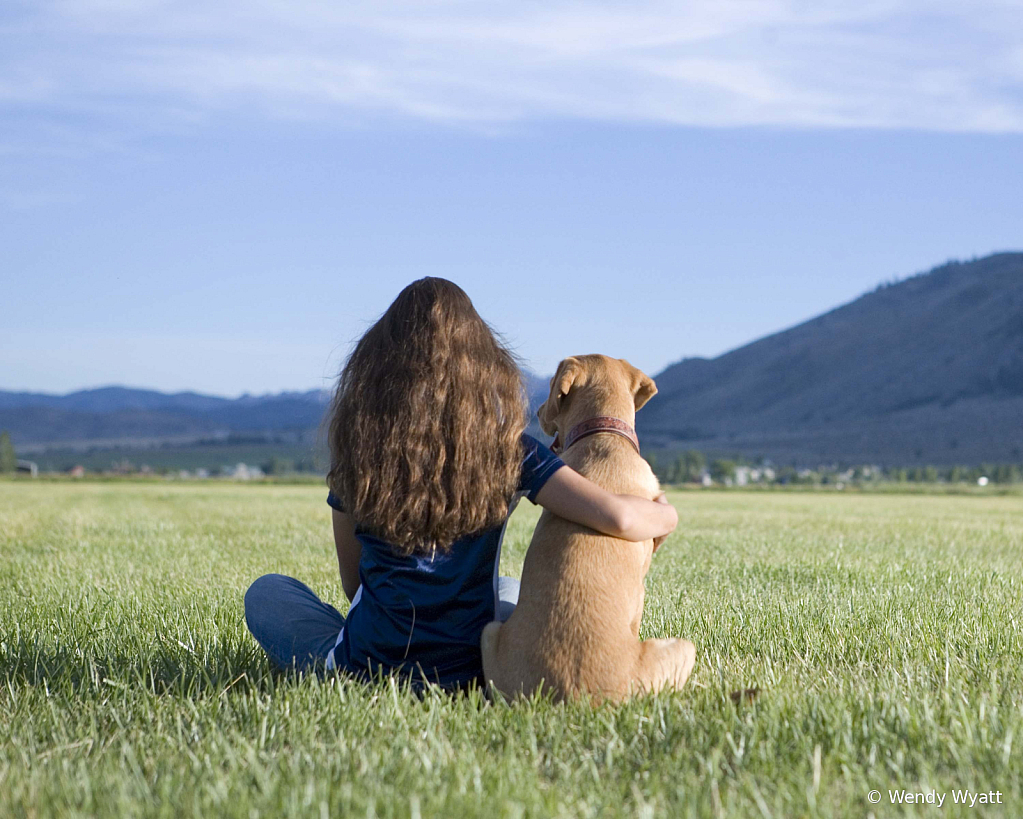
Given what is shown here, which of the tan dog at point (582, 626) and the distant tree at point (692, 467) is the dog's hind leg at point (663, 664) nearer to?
the tan dog at point (582, 626)

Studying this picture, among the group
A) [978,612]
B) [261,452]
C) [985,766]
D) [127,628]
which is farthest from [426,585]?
[261,452]

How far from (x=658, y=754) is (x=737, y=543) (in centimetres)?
817

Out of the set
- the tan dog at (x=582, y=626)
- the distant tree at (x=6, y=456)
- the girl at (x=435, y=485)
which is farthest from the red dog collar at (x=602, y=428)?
the distant tree at (x=6, y=456)

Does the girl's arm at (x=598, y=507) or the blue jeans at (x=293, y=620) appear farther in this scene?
the blue jeans at (x=293, y=620)

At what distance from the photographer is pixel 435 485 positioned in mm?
3252

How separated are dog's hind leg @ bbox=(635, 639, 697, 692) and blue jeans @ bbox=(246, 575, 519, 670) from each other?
2.06 ft

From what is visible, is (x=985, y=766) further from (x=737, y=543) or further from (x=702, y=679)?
(x=737, y=543)

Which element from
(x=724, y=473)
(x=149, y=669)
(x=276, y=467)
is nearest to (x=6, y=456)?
(x=276, y=467)

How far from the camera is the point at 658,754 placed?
2.74 meters

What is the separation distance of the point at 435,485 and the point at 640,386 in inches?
54.8

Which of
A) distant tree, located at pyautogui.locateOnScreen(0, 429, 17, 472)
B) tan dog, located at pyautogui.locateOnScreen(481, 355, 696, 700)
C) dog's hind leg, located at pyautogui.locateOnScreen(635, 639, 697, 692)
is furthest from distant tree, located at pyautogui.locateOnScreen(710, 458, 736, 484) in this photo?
tan dog, located at pyautogui.locateOnScreen(481, 355, 696, 700)

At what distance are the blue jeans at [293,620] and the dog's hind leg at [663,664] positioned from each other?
63 centimetres

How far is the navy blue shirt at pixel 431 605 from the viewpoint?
337cm

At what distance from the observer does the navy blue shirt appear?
337 cm
